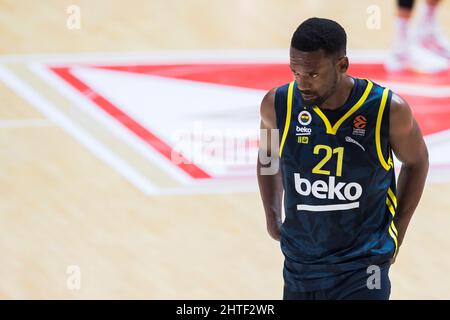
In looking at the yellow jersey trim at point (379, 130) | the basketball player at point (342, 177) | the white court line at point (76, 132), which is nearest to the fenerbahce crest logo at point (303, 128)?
the basketball player at point (342, 177)

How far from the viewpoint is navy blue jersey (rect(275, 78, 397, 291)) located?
10.0 ft

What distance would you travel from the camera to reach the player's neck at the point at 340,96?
3.04 metres

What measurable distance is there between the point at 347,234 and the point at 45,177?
11.2 ft

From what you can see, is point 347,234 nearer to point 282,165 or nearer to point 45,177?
point 282,165

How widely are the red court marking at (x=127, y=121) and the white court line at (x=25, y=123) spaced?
455 mm

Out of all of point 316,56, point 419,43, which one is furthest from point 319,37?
point 419,43

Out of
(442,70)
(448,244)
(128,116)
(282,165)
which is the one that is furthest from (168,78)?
(282,165)

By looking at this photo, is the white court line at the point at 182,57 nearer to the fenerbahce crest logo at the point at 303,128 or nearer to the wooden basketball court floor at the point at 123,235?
the wooden basketball court floor at the point at 123,235

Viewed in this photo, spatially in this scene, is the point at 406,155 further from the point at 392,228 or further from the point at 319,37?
the point at 319,37

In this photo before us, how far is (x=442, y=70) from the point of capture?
24.7ft

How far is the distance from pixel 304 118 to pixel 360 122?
20cm

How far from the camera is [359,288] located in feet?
10.3

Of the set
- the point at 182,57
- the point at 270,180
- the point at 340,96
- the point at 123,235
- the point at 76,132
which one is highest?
the point at 340,96

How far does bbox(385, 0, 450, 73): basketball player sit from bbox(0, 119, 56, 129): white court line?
289 centimetres
